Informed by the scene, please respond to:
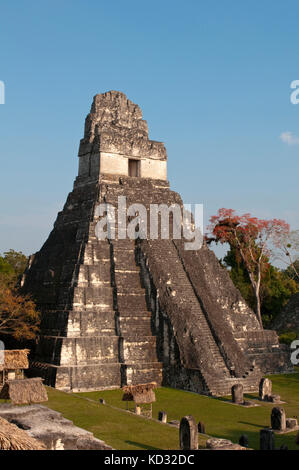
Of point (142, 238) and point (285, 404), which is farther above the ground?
point (142, 238)

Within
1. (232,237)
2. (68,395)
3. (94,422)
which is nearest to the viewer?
(94,422)

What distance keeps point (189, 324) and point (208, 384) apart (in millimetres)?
2418

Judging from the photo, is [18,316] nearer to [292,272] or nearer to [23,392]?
[23,392]

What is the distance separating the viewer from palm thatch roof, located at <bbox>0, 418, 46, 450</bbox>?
24.4 ft

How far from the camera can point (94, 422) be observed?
41.2 feet

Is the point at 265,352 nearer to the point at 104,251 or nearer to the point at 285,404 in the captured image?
the point at 285,404

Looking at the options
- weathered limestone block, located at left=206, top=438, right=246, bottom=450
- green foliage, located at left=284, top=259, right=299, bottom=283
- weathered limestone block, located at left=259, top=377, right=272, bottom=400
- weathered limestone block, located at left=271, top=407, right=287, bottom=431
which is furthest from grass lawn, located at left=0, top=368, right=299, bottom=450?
green foliage, located at left=284, top=259, right=299, bottom=283

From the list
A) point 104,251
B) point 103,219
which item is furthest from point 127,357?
point 103,219

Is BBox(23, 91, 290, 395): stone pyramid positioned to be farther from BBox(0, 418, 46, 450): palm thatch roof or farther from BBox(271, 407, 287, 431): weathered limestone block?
BBox(0, 418, 46, 450): palm thatch roof

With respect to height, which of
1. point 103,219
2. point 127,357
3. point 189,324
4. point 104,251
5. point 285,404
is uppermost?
point 103,219

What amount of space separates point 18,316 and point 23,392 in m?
5.76

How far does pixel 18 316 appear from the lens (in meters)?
19.6

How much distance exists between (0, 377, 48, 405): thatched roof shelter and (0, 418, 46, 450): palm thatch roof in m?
5.99

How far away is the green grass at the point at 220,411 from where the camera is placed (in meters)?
12.3
